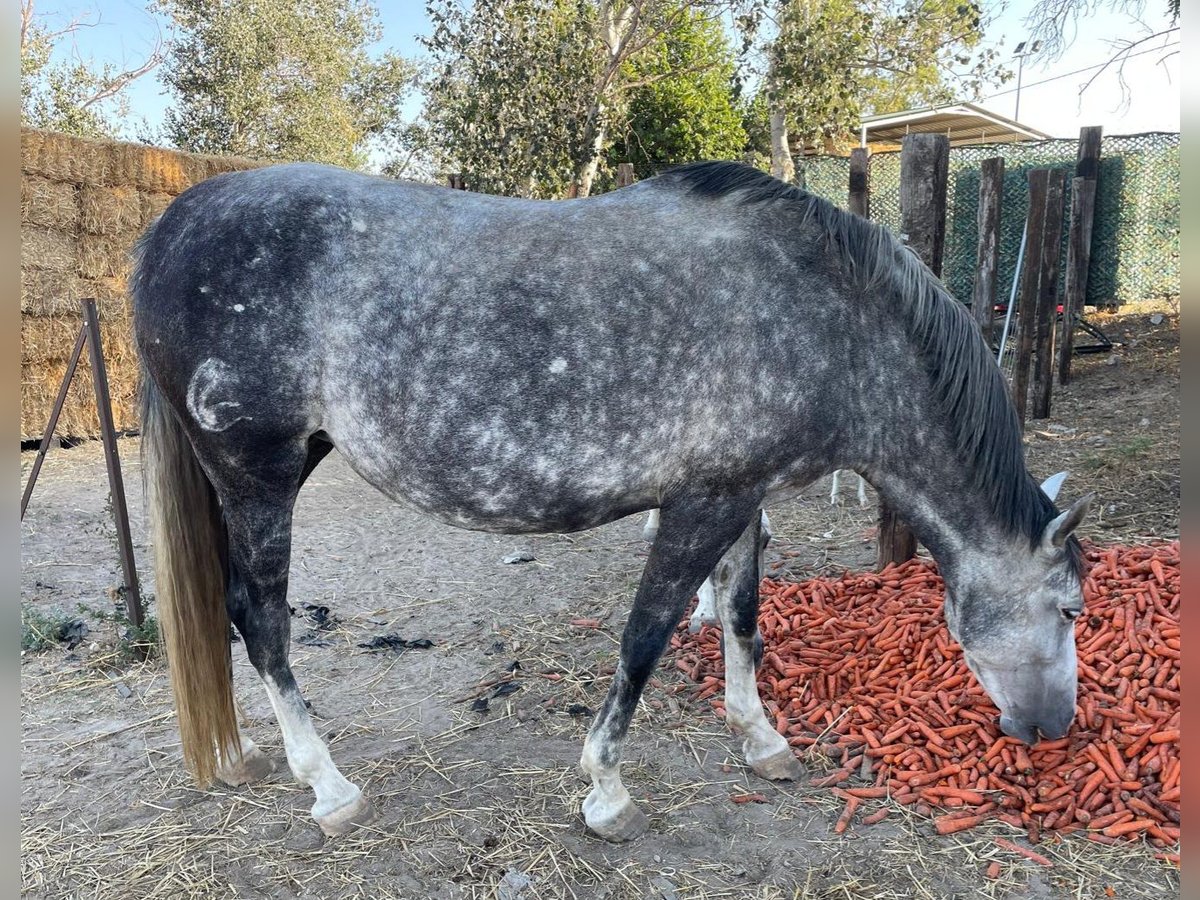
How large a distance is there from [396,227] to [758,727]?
2267mm

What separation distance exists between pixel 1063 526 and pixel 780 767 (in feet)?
4.42

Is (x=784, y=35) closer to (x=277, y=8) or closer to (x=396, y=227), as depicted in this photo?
(x=277, y=8)

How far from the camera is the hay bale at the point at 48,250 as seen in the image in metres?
8.17

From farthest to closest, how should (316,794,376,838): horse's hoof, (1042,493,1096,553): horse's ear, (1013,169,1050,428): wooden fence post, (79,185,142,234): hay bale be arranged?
(79,185,142,234): hay bale → (1013,169,1050,428): wooden fence post → (316,794,376,838): horse's hoof → (1042,493,1096,553): horse's ear

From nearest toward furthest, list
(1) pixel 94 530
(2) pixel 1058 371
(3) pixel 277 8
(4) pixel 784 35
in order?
(1) pixel 94 530 → (2) pixel 1058 371 → (4) pixel 784 35 → (3) pixel 277 8

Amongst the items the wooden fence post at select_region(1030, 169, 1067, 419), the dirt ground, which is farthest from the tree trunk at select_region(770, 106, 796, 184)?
the dirt ground

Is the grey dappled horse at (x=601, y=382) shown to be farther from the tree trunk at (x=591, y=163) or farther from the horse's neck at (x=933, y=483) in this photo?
the tree trunk at (x=591, y=163)

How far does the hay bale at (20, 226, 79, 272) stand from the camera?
8172 mm

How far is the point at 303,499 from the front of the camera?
6992 mm

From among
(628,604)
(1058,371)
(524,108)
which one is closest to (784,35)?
(524,108)

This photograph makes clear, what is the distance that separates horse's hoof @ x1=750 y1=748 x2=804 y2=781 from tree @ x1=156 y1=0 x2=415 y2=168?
63.3 feet

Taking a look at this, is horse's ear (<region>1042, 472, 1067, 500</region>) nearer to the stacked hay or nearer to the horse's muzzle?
the horse's muzzle

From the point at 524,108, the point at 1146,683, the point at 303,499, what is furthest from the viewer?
the point at 524,108

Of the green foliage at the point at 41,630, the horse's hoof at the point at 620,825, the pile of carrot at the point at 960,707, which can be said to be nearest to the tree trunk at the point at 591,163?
the green foliage at the point at 41,630
